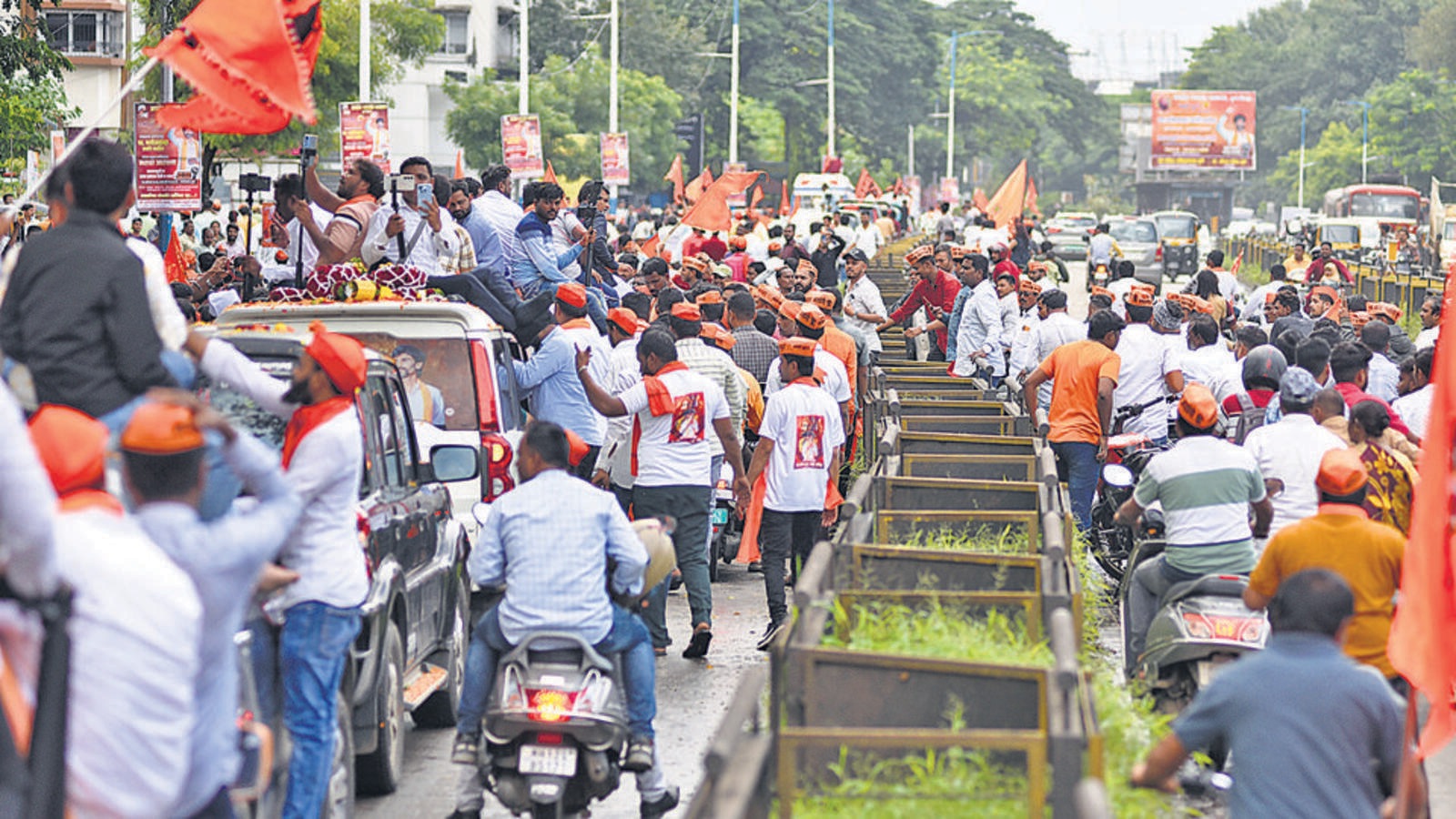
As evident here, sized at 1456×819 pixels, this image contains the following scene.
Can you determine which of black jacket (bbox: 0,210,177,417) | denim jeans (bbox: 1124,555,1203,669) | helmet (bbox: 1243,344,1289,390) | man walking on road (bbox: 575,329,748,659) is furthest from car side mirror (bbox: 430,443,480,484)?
helmet (bbox: 1243,344,1289,390)

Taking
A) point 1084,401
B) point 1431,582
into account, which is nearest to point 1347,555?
point 1431,582

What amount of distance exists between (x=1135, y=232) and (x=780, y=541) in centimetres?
3805

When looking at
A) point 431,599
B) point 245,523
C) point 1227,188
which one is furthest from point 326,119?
point 1227,188

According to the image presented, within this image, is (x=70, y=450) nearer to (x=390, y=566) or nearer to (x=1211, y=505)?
(x=390, y=566)

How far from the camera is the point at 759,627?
468 inches

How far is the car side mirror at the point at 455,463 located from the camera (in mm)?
8070

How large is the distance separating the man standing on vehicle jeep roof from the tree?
52.5m

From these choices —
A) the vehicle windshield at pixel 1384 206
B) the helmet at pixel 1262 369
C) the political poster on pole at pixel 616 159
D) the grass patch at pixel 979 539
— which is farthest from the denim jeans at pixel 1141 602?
the vehicle windshield at pixel 1384 206

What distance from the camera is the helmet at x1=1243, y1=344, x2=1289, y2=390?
10961 mm

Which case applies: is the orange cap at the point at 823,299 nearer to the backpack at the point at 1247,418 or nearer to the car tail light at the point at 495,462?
the backpack at the point at 1247,418

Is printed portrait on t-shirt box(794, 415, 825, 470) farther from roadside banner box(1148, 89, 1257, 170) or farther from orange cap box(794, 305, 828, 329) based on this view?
roadside banner box(1148, 89, 1257, 170)

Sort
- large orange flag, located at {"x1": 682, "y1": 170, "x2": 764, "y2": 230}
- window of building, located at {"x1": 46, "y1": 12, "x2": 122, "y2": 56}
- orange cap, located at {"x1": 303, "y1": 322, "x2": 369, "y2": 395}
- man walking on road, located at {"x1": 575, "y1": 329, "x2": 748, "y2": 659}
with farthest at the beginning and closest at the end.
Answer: window of building, located at {"x1": 46, "y1": 12, "x2": 122, "y2": 56}, large orange flag, located at {"x1": 682, "y1": 170, "x2": 764, "y2": 230}, man walking on road, located at {"x1": 575, "y1": 329, "x2": 748, "y2": 659}, orange cap, located at {"x1": 303, "y1": 322, "x2": 369, "y2": 395}

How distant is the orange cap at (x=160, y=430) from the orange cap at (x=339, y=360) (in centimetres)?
170

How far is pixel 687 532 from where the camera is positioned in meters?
10.6
